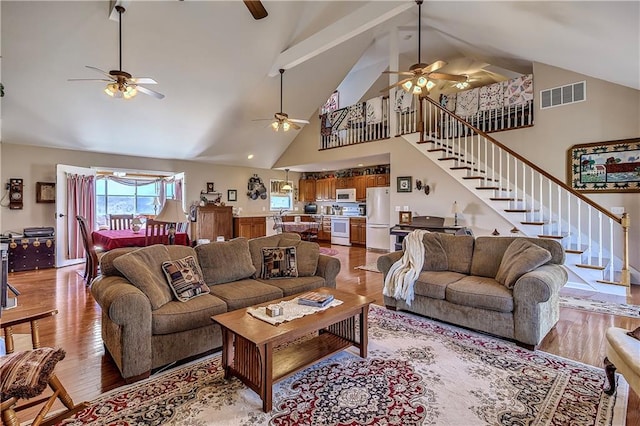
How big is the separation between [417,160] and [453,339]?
14.0ft

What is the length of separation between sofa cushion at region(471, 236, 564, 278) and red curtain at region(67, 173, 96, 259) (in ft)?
24.5

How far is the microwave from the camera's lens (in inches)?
382

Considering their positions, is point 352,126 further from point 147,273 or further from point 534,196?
point 147,273

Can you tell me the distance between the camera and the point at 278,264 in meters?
3.50

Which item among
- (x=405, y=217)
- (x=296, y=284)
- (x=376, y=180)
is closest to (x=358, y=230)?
(x=376, y=180)

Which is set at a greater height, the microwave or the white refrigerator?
the microwave

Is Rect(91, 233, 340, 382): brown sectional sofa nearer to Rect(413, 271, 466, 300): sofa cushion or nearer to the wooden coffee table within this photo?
the wooden coffee table

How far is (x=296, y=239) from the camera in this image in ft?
12.7

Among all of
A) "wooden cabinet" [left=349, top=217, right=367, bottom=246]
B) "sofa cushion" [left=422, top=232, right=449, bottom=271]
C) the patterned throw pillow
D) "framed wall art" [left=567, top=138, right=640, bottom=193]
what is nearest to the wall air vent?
"framed wall art" [left=567, top=138, right=640, bottom=193]

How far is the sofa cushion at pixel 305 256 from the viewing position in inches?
141

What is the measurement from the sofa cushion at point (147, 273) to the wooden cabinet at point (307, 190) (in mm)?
8285

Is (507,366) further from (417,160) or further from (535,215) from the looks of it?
(417,160)

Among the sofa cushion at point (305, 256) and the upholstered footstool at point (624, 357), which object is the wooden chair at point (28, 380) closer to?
the sofa cushion at point (305, 256)

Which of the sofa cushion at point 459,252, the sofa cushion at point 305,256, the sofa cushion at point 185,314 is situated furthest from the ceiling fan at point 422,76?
the sofa cushion at point 185,314
